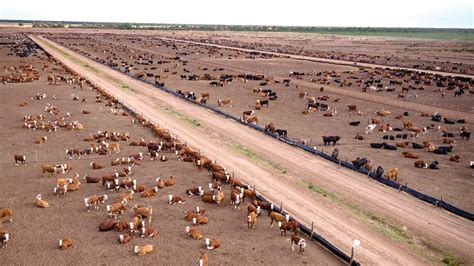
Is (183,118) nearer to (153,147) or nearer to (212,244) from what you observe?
(153,147)

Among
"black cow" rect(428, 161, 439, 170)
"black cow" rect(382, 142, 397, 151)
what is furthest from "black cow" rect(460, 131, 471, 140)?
"black cow" rect(428, 161, 439, 170)

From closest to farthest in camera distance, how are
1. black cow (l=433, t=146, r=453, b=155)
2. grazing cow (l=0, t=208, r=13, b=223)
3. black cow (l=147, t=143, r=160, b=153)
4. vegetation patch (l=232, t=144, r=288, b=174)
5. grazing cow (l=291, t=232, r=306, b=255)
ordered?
Result: grazing cow (l=291, t=232, r=306, b=255)
grazing cow (l=0, t=208, r=13, b=223)
vegetation patch (l=232, t=144, r=288, b=174)
black cow (l=147, t=143, r=160, b=153)
black cow (l=433, t=146, r=453, b=155)

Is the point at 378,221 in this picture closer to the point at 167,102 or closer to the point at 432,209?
the point at 432,209

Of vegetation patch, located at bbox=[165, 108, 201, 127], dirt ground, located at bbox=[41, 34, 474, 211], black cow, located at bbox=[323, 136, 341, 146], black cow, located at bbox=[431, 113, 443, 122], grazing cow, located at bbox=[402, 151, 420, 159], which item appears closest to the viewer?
dirt ground, located at bbox=[41, 34, 474, 211]

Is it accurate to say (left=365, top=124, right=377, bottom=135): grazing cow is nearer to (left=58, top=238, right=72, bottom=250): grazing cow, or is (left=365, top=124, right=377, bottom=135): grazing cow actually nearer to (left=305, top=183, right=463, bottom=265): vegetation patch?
(left=305, top=183, right=463, bottom=265): vegetation patch

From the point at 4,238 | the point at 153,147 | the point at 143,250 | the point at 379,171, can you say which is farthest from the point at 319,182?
the point at 4,238

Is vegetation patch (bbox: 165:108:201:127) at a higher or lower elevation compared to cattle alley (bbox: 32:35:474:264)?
higher

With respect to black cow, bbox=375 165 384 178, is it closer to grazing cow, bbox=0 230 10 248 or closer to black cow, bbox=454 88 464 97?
grazing cow, bbox=0 230 10 248

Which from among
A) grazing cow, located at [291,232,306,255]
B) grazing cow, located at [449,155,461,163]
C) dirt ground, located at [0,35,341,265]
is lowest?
dirt ground, located at [0,35,341,265]

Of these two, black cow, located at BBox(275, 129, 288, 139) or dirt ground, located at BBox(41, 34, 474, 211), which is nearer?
dirt ground, located at BBox(41, 34, 474, 211)
